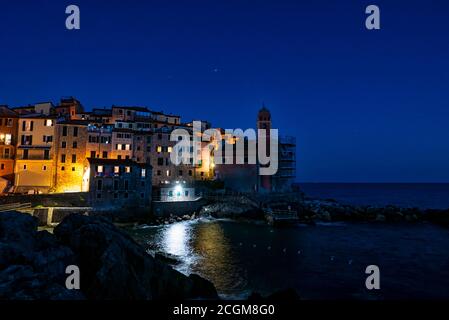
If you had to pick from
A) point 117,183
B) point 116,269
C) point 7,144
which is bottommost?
point 116,269

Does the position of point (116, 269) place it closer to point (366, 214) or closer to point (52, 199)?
point (52, 199)

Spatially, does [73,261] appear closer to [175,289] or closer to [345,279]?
[175,289]

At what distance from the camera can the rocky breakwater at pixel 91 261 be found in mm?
16547

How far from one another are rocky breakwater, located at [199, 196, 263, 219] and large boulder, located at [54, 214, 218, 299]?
41.4m

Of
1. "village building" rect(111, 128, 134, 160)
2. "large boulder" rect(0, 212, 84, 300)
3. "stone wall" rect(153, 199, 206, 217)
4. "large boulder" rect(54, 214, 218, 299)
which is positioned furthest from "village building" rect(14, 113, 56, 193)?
"large boulder" rect(54, 214, 218, 299)

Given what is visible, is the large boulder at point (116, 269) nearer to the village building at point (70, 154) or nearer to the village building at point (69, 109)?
the village building at point (70, 154)

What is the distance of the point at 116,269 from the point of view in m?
18.1

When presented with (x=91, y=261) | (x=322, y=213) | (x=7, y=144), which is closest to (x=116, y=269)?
(x=91, y=261)

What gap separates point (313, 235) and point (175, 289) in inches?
1332

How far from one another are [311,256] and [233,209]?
30133 millimetres

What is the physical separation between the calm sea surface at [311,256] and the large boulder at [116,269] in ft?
16.7

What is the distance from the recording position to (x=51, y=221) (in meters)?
46.8
